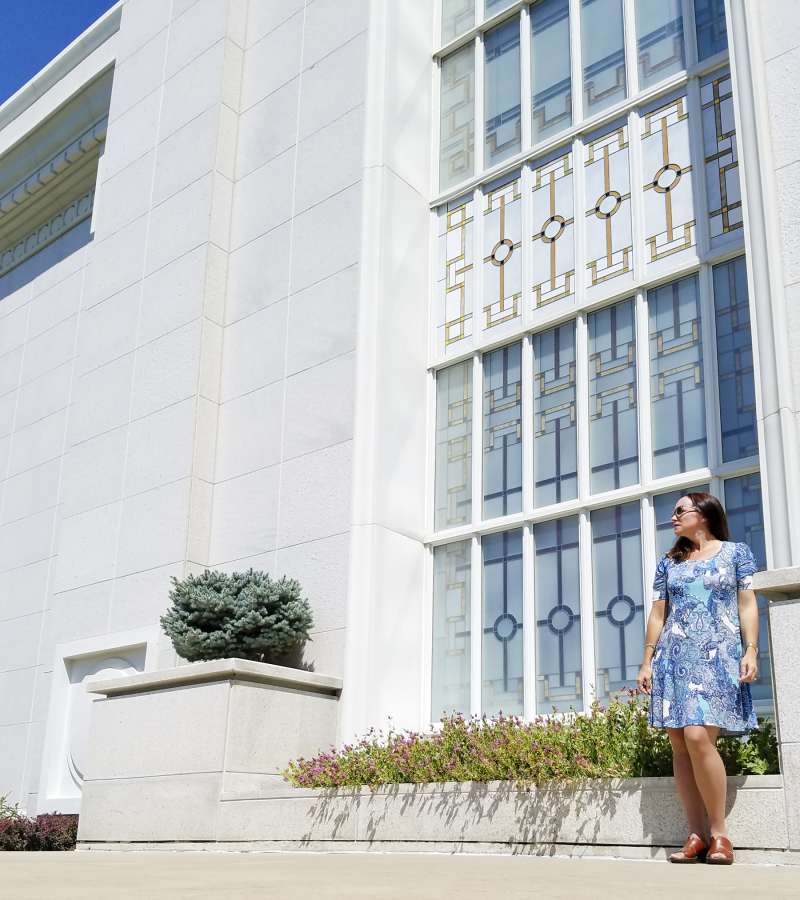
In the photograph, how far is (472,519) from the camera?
954 cm

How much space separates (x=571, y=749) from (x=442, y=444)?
170 inches

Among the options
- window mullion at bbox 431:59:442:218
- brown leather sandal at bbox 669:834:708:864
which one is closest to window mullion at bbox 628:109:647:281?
window mullion at bbox 431:59:442:218

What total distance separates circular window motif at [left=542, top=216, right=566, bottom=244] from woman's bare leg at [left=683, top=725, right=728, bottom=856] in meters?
5.71

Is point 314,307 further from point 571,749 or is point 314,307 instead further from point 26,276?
point 26,276

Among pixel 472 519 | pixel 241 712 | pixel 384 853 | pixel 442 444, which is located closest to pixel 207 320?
pixel 442 444

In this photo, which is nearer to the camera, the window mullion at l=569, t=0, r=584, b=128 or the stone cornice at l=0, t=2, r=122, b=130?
the window mullion at l=569, t=0, r=584, b=128

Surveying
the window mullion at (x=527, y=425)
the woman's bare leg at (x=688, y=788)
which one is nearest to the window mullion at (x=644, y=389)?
the window mullion at (x=527, y=425)

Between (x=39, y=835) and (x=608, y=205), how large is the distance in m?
7.77

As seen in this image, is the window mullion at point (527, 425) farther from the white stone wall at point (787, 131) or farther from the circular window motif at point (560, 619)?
the white stone wall at point (787, 131)

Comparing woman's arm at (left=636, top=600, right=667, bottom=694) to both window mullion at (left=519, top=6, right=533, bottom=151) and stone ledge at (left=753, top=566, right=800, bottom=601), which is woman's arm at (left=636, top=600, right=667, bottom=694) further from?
window mullion at (left=519, top=6, right=533, bottom=151)

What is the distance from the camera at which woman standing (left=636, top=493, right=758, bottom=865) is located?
5.22 metres

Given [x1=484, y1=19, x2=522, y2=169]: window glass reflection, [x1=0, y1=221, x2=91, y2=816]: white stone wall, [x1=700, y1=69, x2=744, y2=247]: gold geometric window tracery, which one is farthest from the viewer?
[x1=0, y1=221, x2=91, y2=816]: white stone wall

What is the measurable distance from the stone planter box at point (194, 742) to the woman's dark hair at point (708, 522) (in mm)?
3813

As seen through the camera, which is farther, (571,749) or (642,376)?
(642,376)
